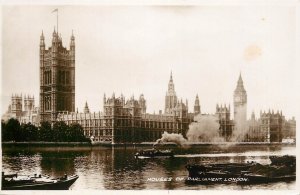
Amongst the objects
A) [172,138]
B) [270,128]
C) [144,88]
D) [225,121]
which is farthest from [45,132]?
[270,128]

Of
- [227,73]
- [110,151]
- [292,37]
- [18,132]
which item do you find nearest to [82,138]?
[110,151]

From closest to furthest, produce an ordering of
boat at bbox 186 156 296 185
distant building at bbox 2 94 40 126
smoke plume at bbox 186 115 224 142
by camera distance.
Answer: distant building at bbox 2 94 40 126 < boat at bbox 186 156 296 185 < smoke plume at bbox 186 115 224 142

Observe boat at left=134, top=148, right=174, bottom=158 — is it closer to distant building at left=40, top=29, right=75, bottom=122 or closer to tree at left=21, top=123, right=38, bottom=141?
distant building at left=40, top=29, right=75, bottom=122

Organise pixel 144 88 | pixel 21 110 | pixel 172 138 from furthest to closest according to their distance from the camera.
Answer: pixel 172 138 → pixel 144 88 → pixel 21 110

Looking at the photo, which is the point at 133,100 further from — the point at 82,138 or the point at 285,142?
the point at 285,142

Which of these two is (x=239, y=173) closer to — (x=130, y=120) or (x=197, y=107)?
(x=197, y=107)

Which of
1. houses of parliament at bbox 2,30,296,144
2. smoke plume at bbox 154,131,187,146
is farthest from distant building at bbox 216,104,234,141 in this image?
smoke plume at bbox 154,131,187,146
